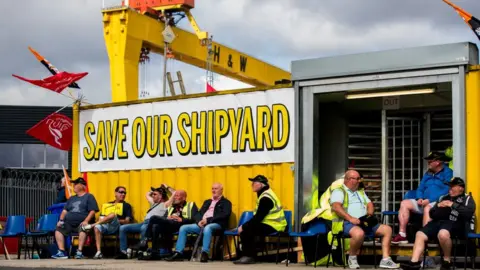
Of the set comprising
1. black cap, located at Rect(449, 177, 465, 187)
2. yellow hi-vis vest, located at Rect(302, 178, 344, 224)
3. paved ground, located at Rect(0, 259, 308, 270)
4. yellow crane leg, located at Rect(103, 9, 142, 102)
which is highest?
yellow crane leg, located at Rect(103, 9, 142, 102)

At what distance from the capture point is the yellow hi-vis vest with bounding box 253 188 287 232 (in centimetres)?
1387

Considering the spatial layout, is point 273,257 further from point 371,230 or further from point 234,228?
point 371,230

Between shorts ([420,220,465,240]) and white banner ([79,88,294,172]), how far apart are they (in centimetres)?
295

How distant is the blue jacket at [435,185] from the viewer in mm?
13031

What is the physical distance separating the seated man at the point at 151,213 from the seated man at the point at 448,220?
4899 millimetres

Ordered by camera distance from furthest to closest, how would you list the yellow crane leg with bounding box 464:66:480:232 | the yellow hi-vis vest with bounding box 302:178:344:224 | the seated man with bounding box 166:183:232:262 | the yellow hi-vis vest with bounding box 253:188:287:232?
the seated man with bounding box 166:183:232:262, the yellow hi-vis vest with bounding box 253:188:287:232, the yellow hi-vis vest with bounding box 302:178:344:224, the yellow crane leg with bounding box 464:66:480:232

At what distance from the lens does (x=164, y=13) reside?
35.5 m

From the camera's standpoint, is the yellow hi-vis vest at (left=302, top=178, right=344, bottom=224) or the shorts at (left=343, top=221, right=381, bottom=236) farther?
the yellow hi-vis vest at (left=302, top=178, right=344, bottom=224)

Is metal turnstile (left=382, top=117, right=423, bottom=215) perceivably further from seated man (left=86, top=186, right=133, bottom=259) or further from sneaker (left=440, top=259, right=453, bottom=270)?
seated man (left=86, top=186, right=133, bottom=259)

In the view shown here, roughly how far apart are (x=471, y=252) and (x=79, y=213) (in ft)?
22.0

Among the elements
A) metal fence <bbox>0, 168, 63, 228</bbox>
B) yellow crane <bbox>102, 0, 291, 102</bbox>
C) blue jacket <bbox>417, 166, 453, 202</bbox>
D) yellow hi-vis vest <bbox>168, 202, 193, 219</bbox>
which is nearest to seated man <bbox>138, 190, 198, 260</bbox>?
yellow hi-vis vest <bbox>168, 202, 193, 219</bbox>

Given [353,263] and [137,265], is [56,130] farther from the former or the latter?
[353,263]

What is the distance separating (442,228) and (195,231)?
4233 millimetres

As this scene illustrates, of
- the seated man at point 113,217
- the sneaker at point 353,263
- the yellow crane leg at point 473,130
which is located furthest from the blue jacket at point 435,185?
the seated man at point 113,217
